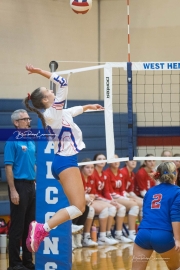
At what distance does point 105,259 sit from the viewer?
25.3 feet

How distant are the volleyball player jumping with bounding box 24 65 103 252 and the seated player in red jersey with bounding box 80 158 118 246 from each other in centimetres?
349

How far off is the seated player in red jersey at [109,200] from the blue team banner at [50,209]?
294 centimetres

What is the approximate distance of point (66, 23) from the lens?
12039 mm

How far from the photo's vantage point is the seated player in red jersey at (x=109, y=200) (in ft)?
30.1

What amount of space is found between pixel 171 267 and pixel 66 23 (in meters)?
7.93

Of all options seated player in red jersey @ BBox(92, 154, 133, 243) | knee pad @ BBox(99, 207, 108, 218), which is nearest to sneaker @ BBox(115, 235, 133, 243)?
seated player in red jersey @ BBox(92, 154, 133, 243)

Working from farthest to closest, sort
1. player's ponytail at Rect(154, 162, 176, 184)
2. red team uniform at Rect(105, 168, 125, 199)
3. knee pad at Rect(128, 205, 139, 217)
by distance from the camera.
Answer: red team uniform at Rect(105, 168, 125, 199) < knee pad at Rect(128, 205, 139, 217) < player's ponytail at Rect(154, 162, 176, 184)

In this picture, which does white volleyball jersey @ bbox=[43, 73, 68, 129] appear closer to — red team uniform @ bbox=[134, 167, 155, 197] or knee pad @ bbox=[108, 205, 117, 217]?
knee pad @ bbox=[108, 205, 117, 217]

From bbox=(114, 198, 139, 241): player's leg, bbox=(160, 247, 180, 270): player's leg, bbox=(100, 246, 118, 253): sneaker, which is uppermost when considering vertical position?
bbox=(160, 247, 180, 270): player's leg

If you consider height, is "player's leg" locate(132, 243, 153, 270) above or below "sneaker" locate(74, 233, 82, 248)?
above

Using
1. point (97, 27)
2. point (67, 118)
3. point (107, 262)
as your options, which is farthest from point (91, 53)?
A: point (67, 118)

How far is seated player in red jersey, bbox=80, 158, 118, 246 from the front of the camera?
8836 mm

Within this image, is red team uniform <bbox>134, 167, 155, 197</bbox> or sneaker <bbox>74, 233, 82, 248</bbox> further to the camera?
red team uniform <bbox>134, 167, 155, 197</bbox>

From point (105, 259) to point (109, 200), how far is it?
1.83m
